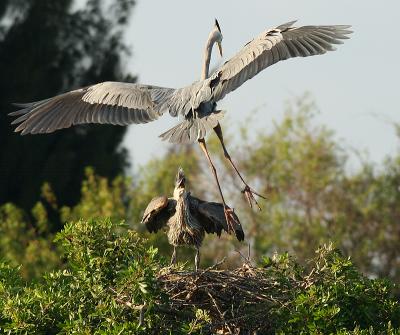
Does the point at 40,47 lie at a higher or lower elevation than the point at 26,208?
higher

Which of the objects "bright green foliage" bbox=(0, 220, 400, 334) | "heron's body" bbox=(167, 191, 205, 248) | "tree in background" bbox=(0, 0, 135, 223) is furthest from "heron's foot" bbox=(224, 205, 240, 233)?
"tree in background" bbox=(0, 0, 135, 223)

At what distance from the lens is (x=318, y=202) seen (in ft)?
80.4

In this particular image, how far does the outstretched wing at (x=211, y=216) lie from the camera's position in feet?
32.9

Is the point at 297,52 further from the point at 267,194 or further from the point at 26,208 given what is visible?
the point at 26,208

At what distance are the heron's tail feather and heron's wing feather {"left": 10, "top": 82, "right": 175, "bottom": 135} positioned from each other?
75 cm

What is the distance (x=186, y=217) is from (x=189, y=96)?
3.40 ft

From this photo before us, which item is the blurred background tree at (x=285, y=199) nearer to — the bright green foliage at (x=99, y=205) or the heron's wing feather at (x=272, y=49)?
the bright green foliage at (x=99, y=205)

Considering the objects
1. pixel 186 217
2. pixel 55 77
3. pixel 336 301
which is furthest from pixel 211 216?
pixel 55 77

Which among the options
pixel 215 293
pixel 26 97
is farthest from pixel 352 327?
pixel 26 97

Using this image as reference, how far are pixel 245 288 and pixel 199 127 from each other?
61.3 inches

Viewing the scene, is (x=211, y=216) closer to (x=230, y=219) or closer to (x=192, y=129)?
(x=230, y=219)

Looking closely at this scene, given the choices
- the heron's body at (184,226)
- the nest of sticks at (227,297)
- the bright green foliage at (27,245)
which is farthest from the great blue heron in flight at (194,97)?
the bright green foliage at (27,245)

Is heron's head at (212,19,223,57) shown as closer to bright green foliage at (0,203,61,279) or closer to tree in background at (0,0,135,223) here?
bright green foliage at (0,203,61,279)

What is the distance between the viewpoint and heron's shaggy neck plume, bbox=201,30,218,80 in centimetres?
1091
